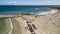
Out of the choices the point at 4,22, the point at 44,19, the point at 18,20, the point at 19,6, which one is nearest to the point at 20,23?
the point at 18,20

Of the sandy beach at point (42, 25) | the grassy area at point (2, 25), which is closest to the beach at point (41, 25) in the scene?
the sandy beach at point (42, 25)

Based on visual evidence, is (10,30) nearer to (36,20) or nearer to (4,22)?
(4,22)

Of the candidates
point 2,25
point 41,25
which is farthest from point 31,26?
point 2,25

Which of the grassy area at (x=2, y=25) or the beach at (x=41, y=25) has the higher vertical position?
the beach at (x=41, y=25)

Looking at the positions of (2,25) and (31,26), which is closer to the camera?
(31,26)

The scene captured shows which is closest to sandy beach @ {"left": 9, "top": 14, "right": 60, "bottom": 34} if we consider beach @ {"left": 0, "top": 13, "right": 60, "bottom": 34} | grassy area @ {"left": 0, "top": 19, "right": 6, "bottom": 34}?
beach @ {"left": 0, "top": 13, "right": 60, "bottom": 34}

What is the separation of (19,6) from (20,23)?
2.92m

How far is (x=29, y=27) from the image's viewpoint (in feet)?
11.3

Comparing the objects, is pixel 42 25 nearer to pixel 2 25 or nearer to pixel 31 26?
pixel 31 26

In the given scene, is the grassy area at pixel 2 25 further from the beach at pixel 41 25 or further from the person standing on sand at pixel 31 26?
the person standing on sand at pixel 31 26

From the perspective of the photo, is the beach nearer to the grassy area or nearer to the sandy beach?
the sandy beach

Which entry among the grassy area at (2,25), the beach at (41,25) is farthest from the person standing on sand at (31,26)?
the grassy area at (2,25)

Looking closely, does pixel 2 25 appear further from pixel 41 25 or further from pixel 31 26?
pixel 41 25

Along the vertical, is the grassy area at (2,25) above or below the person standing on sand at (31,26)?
below
